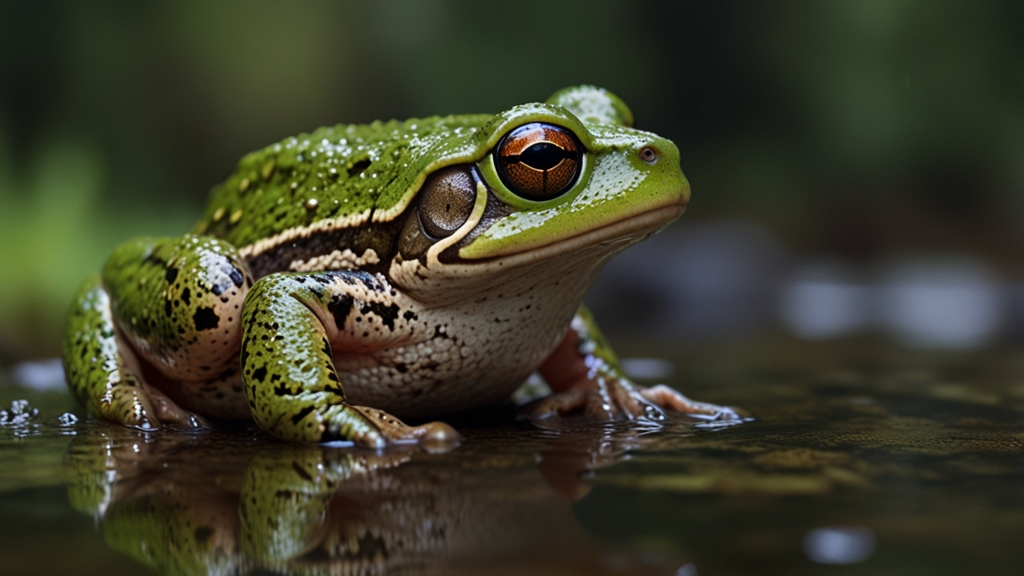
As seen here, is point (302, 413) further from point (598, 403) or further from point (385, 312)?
point (598, 403)

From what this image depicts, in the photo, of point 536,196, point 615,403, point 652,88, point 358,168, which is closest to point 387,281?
point 358,168

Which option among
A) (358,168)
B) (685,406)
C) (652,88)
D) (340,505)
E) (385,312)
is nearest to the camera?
(340,505)

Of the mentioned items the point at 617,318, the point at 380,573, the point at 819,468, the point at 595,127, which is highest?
the point at 617,318

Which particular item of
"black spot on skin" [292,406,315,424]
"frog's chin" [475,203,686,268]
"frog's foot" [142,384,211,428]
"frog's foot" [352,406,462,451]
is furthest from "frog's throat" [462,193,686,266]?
"frog's foot" [142,384,211,428]

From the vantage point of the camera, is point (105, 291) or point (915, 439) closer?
point (915, 439)

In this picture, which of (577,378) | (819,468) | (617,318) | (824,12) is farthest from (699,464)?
(824,12)

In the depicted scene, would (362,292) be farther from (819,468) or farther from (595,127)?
(819,468)
